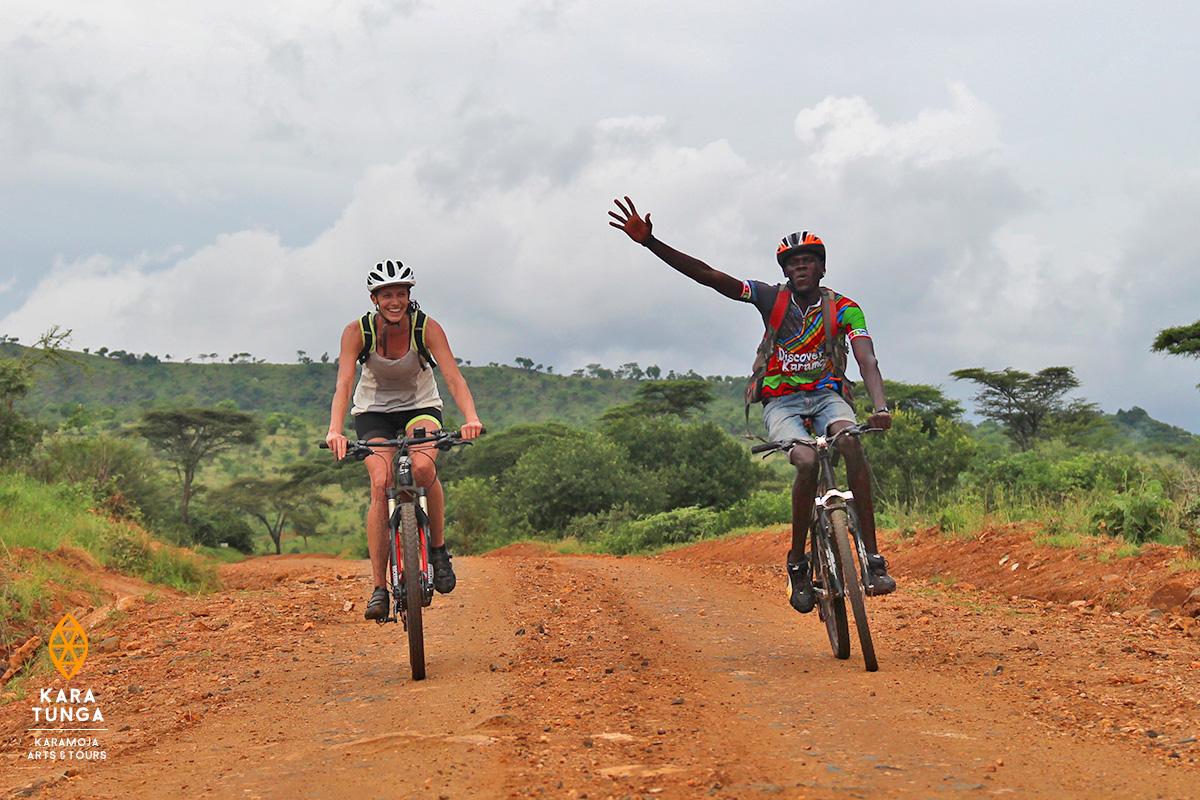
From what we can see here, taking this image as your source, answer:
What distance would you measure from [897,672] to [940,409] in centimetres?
4038

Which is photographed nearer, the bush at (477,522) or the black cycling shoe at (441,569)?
the black cycling shoe at (441,569)

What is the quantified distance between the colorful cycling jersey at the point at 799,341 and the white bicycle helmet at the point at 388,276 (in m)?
2.02

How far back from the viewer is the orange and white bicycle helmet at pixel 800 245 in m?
5.85

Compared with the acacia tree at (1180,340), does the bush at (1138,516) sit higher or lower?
lower

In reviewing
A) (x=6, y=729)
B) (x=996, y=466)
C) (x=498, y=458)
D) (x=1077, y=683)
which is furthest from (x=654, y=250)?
(x=498, y=458)

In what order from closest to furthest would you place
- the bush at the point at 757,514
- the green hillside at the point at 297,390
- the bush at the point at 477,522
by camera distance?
the bush at the point at 757,514 < the bush at the point at 477,522 < the green hillside at the point at 297,390

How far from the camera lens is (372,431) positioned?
5.89m

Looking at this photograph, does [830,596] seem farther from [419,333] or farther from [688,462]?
[688,462]

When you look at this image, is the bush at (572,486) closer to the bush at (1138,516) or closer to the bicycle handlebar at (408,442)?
the bush at (1138,516)

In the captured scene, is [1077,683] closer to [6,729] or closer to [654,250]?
[654,250]

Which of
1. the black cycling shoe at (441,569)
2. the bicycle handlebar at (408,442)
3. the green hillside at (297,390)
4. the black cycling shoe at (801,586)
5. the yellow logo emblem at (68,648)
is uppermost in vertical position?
the green hillside at (297,390)

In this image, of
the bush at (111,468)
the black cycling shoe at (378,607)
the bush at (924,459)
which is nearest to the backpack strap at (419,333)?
the black cycling shoe at (378,607)

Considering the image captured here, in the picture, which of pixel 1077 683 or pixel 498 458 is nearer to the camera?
pixel 1077 683

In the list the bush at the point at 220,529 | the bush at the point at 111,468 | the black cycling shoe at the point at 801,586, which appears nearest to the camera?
the black cycling shoe at the point at 801,586
